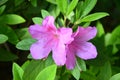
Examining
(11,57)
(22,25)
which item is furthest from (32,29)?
(22,25)

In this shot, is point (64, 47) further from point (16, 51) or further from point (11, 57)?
point (16, 51)

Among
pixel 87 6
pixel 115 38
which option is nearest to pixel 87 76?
pixel 87 6

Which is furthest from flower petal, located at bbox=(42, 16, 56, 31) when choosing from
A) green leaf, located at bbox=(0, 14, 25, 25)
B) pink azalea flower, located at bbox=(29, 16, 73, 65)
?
green leaf, located at bbox=(0, 14, 25, 25)

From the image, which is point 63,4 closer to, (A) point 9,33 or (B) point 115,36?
(A) point 9,33

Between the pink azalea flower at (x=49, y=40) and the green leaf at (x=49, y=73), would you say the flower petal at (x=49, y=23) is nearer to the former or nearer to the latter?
the pink azalea flower at (x=49, y=40)

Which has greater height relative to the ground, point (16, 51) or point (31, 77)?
point (31, 77)

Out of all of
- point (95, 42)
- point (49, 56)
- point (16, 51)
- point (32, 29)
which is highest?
point (32, 29)

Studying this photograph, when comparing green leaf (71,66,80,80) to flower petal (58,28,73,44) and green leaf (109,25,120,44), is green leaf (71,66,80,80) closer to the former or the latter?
flower petal (58,28,73,44)
